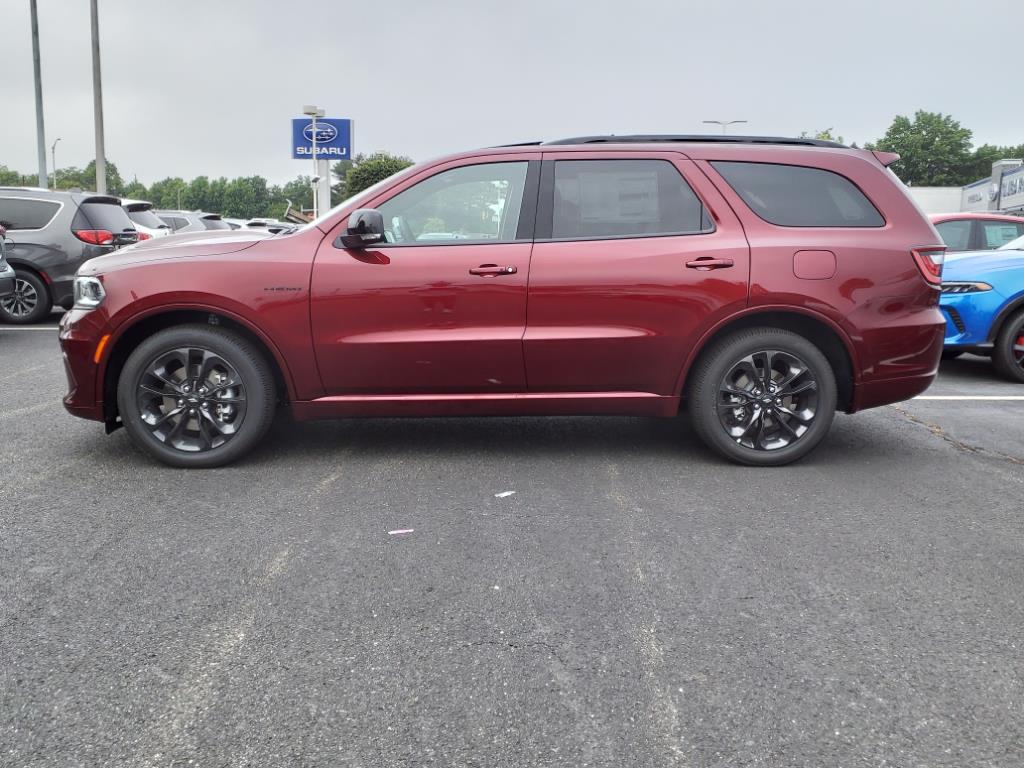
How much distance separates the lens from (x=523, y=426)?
590 centimetres

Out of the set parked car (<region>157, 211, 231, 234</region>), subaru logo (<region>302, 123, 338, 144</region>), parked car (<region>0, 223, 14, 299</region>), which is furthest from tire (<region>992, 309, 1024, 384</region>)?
subaru logo (<region>302, 123, 338, 144</region>)

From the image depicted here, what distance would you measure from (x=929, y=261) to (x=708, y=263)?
1236 millimetres

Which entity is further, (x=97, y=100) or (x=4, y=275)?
(x=97, y=100)

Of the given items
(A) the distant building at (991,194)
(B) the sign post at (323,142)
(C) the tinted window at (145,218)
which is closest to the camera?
(C) the tinted window at (145,218)

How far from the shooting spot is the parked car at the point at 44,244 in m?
11.4

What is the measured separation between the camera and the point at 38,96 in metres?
25.8

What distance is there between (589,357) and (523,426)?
3.93 ft

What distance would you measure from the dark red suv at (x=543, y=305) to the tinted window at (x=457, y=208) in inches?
0.5

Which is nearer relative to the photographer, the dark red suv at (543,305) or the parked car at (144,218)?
the dark red suv at (543,305)

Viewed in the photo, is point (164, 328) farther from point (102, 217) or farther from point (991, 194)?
point (991, 194)

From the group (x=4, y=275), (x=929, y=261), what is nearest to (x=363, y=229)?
(x=929, y=261)

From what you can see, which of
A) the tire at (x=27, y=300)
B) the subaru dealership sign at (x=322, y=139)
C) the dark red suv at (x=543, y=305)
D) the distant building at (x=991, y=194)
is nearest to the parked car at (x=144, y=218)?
the tire at (x=27, y=300)

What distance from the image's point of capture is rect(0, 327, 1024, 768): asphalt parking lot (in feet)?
7.60

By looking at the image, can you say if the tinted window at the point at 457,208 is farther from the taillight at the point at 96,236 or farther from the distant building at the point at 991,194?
the distant building at the point at 991,194
